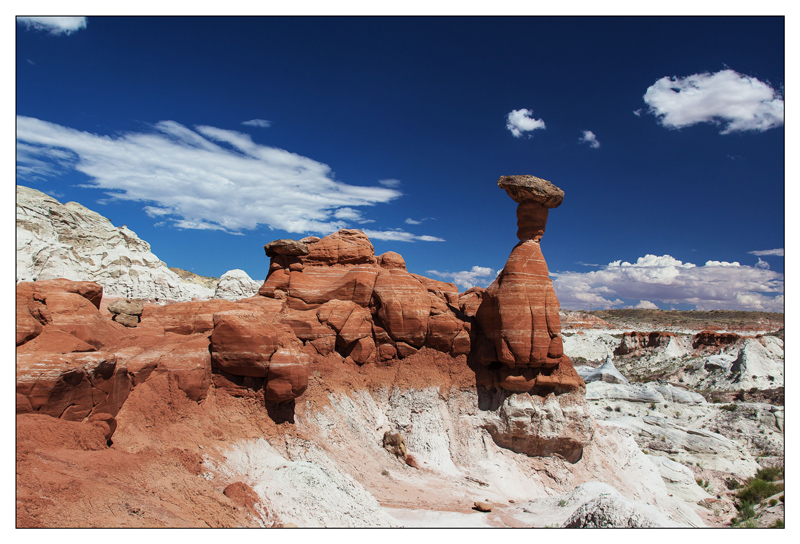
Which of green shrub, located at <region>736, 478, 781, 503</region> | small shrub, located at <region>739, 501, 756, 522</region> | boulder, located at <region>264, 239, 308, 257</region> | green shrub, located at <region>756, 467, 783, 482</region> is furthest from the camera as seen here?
green shrub, located at <region>756, 467, 783, 482</region>

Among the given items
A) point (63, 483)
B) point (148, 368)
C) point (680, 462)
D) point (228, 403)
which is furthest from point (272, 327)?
point (680, 462)

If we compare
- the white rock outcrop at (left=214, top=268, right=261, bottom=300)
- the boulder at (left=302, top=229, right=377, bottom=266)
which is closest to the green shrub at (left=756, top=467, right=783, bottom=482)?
the boulder at (left=302, top=229, right=377, bottom=266)

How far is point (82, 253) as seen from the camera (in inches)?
1661

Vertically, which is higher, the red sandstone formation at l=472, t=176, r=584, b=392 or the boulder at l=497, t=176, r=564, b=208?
the boulder at l=497, t=176, r=564, b=208

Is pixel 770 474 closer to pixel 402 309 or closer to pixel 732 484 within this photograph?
pixel 732 484

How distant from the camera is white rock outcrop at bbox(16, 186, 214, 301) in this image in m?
38.6

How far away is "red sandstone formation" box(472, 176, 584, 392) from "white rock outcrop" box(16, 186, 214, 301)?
3295 cm

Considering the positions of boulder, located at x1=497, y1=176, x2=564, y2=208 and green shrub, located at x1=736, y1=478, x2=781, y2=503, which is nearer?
green shrub, located at x1=736, y1=478, x2=781, y2=503

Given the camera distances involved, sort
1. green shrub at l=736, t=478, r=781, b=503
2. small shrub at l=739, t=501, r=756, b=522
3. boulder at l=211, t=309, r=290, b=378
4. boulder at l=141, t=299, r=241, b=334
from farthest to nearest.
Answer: green shrub at l=736, t=478, r=781, b=503 < boulder at l=141, t=299, r=241, b=334 < small shrub at l=739, t=501, r=756, b=522 < boulder at l=211, t=309, r=290, b=378

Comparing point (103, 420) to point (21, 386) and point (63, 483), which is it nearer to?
point (21, 386)

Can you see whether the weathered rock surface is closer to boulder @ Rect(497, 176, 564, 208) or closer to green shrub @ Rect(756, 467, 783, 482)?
green shrub @ Rect(756, 467, 783, 482)

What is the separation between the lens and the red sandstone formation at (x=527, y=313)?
22.8m

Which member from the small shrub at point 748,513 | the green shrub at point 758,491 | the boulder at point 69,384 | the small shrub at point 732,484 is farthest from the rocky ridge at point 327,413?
the small shrub at point 748,513

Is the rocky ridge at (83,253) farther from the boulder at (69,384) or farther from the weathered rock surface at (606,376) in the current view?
the weathered rock surface at (606,376)
